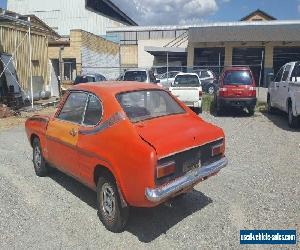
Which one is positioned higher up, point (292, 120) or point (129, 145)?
point (129, 145)

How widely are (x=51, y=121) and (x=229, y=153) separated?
14.7 feet

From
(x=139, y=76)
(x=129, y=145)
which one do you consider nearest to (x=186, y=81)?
(x=139, y=76)

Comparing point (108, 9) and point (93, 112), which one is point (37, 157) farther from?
point (108, 9)

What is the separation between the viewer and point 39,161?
689cm

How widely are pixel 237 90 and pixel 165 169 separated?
11094mm

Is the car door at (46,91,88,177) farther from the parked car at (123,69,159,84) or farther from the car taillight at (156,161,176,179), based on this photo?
the parked car at (123,69,159,84)

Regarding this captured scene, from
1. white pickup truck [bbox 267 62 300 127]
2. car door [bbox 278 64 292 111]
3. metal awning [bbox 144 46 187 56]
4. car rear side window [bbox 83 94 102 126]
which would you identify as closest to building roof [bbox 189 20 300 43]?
metal awning [bbox 144 46 187 56]

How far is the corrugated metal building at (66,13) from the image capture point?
45719 mm

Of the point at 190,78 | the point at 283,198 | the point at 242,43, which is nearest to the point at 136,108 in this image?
the point at 283,198

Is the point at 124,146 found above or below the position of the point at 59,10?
below

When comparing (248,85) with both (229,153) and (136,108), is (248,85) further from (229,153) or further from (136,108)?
(136,108)

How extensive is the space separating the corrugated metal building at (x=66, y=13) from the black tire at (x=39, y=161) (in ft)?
135

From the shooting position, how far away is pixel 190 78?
637 inches

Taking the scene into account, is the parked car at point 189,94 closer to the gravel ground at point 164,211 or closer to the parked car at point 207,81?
the gravel ground at point 164,211
